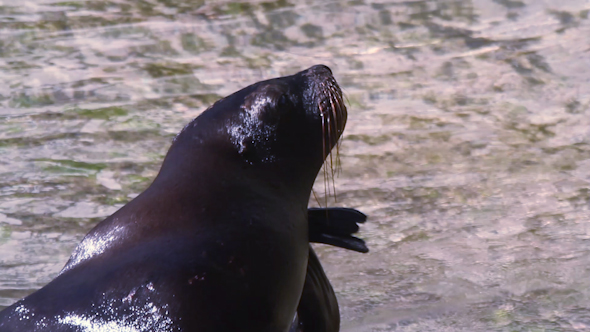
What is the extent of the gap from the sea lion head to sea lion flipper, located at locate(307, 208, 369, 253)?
15 cm

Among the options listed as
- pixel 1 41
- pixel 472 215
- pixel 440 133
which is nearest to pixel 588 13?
pixel 440 133

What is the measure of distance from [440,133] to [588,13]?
135cm

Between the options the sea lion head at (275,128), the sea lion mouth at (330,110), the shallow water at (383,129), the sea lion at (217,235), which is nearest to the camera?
the sea lion at (217,235)

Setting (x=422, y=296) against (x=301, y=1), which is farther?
(x=301, y=1)

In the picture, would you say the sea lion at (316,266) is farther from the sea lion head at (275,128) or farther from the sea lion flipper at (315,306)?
the sea lion head at (275,128)

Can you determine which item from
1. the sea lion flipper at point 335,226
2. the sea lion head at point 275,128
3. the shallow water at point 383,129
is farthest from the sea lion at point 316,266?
the shallow water at point 383,129

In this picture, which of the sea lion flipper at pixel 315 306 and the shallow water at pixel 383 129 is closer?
the sea lion flipper at pixel 315 306

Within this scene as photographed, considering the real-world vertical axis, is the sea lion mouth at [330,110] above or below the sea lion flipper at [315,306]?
above

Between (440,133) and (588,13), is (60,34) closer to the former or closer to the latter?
(440,133)

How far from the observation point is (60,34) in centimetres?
576

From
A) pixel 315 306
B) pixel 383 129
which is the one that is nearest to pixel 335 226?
pixel 315 306

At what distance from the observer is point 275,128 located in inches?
105

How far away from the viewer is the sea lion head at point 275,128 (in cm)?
261

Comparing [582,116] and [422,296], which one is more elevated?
[582,116]
